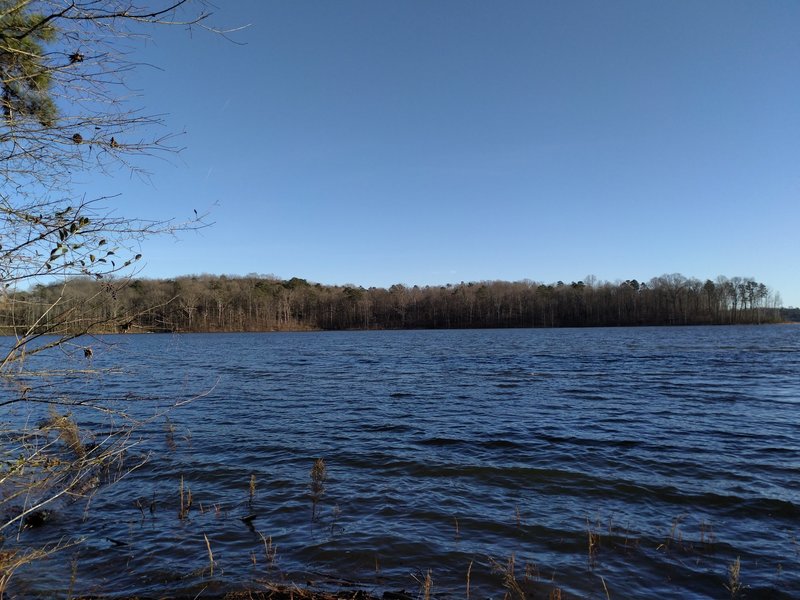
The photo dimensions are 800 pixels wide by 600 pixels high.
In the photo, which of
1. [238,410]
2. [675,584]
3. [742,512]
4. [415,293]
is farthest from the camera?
[415,293]

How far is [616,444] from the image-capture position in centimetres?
1182

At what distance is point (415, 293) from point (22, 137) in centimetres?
15095

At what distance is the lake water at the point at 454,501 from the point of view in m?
5.94

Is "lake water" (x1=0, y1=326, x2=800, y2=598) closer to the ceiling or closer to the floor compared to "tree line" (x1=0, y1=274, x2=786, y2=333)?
closer to the floor

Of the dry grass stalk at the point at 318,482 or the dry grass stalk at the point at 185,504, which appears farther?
the dry grass stalk at the point at 318,482

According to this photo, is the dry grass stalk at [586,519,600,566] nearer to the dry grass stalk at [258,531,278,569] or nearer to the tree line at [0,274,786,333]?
the dry grass stalk at [258,531,278,569]

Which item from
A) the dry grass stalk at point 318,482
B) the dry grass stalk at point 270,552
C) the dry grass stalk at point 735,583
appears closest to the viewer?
the dry grass stalk at point 735,583

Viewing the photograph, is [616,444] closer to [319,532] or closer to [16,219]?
[319,532]

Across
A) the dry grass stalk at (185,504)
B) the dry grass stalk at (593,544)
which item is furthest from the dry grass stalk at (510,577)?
the dry grass stalk at (185,504)

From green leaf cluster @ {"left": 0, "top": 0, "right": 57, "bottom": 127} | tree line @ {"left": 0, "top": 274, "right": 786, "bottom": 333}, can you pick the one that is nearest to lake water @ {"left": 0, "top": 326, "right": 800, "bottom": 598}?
green leaf cluster @ {"left": 0, "top": 0, "right": 57, "bottom": 127}

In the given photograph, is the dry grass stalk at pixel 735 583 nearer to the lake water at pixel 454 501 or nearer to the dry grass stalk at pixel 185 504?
the lake water at pixel 454 501

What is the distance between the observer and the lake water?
5.94 metres

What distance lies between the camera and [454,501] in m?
8.38

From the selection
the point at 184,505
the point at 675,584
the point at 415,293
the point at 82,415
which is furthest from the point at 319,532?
the point at 415,293
